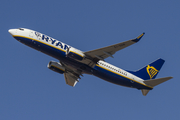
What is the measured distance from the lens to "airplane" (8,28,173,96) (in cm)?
4119

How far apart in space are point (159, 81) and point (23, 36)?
84.5 feet

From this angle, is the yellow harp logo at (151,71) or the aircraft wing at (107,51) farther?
the yellow harp logo at (151,71)

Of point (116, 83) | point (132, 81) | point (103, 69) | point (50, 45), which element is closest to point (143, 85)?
point (132, 81)

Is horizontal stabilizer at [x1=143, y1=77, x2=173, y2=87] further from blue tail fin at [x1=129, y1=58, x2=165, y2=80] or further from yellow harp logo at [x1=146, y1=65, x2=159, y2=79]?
yellow harp logo at [x1=146, y1=65, x2=159, y2=79]

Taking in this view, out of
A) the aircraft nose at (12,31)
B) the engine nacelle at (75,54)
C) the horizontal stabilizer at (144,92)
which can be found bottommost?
the horizontal stabilizer at (144,92)

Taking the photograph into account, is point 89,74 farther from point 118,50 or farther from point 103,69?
point 118,50

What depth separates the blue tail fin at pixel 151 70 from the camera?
160ft

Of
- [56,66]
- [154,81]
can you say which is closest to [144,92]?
[154,81]

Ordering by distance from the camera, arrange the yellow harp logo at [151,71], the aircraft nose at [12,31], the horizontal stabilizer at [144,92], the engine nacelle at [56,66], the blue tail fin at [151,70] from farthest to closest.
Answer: the yellow harp logo at [151,71] → the blue tail fin at [151,70] → the engine nacelle at [56,66] → the horizontal stabilizer at [144,92] → the aircraft nose at [12,31]

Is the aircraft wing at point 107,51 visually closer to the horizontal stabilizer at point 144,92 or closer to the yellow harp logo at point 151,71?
the horizontal stabilizer at point 144,92

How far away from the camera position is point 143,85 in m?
46.7

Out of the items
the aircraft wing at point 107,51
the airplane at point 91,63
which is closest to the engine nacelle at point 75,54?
the airplane at point 91,63

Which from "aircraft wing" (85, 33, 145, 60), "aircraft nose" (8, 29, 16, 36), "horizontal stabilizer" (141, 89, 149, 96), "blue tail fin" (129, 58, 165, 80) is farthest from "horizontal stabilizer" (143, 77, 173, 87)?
"aircraft nose" (8, 29, 16, 36)

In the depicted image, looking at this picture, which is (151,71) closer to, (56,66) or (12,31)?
(56,66)
